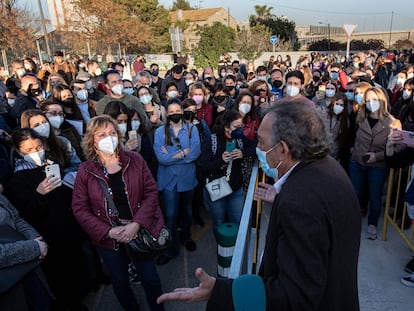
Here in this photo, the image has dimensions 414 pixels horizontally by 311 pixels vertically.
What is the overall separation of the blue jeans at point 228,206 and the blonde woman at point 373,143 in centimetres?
174

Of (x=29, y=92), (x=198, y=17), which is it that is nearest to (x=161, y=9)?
(x=198, y=17)

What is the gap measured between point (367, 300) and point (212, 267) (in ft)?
5.79

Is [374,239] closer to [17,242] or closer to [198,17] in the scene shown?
[17,242]

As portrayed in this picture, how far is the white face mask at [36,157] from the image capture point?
312 cm

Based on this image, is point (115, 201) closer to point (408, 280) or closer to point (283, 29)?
point (408, 280)

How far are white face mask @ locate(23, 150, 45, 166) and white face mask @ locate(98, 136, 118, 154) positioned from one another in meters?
0.68

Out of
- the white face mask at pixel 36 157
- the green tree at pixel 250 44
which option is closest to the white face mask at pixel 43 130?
the white face mask at pixel 36 157

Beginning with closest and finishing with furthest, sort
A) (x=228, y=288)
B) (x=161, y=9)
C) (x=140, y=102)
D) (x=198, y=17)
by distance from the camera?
(x=228, y=288) → (x=140, y=102) → (x=161, y=9) → (x=198, y=17)

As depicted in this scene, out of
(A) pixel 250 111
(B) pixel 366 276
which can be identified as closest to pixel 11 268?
Result: (A) pixel 250 111

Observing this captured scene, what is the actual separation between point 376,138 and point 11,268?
4.19 meters

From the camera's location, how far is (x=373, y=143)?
421 centimetres

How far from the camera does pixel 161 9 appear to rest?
44375 mm

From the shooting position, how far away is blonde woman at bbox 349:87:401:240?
4176 mm

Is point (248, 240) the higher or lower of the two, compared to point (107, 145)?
lower
